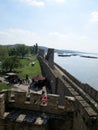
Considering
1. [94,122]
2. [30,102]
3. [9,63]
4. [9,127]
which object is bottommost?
[9,63]

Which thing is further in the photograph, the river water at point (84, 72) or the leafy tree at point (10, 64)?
the river water at point (84, 72)

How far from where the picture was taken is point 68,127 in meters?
7.77

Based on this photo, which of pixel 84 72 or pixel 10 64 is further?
pixel 84 72

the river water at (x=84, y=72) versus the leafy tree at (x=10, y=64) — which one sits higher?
the leafy tree at (x=10, y=64)

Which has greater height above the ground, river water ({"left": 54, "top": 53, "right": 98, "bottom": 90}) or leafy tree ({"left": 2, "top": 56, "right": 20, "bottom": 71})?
leafy tree ({"left": 2, "top": 56, "right": 20, "bottom": 71})

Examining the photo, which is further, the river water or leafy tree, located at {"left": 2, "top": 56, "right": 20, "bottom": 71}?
the river water

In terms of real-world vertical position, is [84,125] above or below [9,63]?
above

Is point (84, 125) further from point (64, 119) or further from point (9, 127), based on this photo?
point (9, 127)

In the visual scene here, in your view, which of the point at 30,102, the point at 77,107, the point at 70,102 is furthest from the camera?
the point at 30,102

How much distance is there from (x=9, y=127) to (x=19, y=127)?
0.38 m

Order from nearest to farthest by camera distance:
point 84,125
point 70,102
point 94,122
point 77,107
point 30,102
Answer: point 94,122
point 84,125
point 77,107
point 70,102
point 30,102

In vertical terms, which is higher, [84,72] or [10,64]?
[10,64]

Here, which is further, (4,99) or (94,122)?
(4,99)

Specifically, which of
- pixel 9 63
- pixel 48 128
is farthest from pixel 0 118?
pixel 9 63
